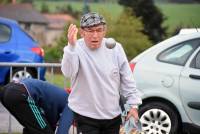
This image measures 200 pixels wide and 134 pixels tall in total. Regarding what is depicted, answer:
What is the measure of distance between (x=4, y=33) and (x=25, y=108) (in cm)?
794

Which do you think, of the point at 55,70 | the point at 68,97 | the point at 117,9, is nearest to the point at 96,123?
the point at 68,97

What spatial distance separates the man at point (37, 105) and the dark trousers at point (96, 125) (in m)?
0.36

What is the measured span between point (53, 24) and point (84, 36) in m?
119

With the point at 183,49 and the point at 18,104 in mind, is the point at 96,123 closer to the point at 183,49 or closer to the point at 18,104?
the point at 18,104

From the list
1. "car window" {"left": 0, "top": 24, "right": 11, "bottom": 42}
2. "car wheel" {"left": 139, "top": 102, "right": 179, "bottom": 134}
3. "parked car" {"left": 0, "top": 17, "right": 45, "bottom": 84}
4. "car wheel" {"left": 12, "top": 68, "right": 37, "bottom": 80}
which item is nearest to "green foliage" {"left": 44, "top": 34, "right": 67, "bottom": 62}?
"parked car" {"left": 0, "top": 17, "right": 45, "bottom": 84}

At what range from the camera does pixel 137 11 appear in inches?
2965

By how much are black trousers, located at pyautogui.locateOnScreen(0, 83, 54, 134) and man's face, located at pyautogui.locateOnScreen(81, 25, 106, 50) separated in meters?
0.90

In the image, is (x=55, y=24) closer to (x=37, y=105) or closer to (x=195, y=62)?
(x=195, y=62)

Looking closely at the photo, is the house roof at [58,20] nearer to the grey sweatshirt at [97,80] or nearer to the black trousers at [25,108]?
the black trousers at [25,108]

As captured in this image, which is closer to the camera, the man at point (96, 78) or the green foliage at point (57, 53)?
the man at point (96, 78)

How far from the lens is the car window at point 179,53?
826cm

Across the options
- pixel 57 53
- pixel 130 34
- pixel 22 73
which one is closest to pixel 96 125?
pixel 22 73

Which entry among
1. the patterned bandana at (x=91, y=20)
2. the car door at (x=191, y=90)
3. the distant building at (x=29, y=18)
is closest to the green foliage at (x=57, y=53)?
the car door at (x=191, y=90)

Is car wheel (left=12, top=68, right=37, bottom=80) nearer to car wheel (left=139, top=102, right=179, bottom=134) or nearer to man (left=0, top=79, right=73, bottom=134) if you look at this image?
car wheel (left=139, top=102, right=179, bottom=134)
